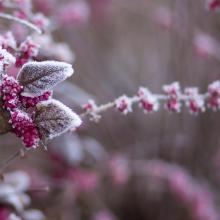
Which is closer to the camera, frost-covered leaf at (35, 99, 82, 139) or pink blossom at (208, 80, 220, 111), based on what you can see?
frost-covered leaf at (35, 99, 82, 139)

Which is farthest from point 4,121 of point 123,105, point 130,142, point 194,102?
point 130,142

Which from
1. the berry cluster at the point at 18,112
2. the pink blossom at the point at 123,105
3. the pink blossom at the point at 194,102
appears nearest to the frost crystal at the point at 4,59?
the berry cluster at the point at 18,112

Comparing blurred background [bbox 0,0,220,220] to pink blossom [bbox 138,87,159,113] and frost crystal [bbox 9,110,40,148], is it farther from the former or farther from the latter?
frost crystal [bbox 9,110,40,148]

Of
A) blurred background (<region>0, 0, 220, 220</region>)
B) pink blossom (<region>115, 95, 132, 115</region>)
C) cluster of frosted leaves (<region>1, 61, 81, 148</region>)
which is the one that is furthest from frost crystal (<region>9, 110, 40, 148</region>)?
blurred background (<region>0, 0, 220, 220</region>)

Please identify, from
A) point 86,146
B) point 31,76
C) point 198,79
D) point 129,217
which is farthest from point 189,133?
point 31,76

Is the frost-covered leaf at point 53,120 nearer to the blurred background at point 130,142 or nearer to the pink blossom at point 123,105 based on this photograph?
the pink blossom at point 123,105

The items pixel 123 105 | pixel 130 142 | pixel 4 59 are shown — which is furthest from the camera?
pixel 130 142

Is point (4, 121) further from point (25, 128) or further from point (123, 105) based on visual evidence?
point (123, 105)
